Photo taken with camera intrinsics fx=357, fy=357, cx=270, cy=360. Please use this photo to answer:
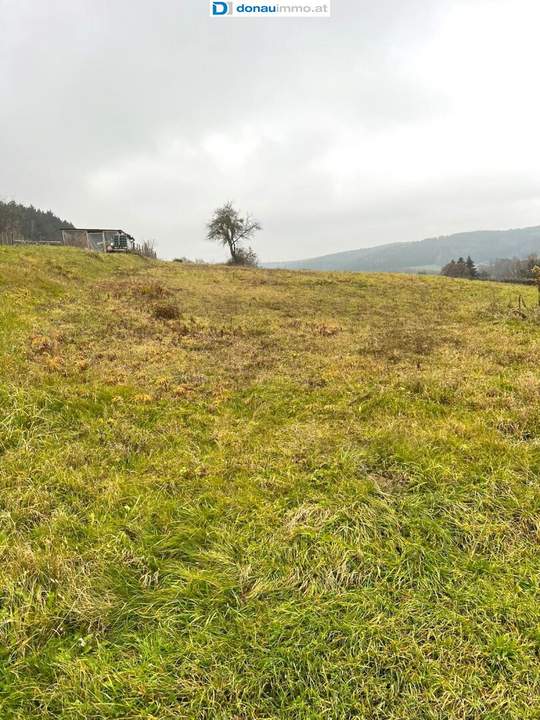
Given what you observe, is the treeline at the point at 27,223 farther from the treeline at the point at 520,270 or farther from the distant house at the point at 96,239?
the treeline at the point at 520,270

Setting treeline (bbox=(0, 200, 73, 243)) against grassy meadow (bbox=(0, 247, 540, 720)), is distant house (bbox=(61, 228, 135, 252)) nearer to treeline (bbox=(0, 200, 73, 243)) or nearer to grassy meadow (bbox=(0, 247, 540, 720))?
treeline (bbox=(0, 200, 73, 243))

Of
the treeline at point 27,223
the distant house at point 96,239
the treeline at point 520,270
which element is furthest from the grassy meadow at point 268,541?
the treeline at point 27,223

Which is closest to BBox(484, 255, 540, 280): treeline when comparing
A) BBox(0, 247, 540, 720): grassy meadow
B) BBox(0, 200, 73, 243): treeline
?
BBox(0, 247, 540, 720): grassy meadow

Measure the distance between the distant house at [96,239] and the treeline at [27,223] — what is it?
36304 mm

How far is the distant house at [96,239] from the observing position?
164 ft

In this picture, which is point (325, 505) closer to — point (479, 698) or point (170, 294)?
point (479, 698)

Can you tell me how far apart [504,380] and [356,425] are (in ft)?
12.9

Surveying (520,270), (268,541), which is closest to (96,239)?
(268,541)

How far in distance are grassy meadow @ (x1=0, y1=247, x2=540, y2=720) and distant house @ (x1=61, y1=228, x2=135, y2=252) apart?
46.8m

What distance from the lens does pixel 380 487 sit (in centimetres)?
488

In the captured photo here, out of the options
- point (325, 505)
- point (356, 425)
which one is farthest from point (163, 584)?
point (356, 425)

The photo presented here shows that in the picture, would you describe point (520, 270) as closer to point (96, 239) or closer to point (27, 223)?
point (96, 239)

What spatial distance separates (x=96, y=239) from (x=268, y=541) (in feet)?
186

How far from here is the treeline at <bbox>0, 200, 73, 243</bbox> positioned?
8488cm
